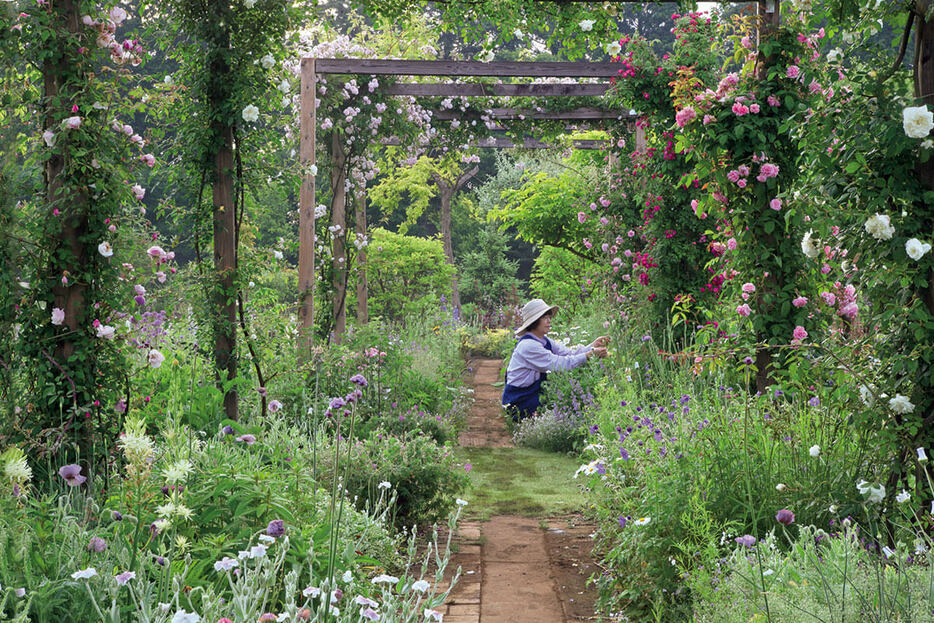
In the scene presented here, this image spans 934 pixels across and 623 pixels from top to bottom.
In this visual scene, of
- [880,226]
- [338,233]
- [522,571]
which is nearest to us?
[880,226]

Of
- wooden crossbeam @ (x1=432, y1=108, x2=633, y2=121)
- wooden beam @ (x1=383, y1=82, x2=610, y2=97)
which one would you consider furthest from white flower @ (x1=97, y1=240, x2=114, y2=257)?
wooden crossbeam @ (x1=432, y1=108, x2=633, y2=121)

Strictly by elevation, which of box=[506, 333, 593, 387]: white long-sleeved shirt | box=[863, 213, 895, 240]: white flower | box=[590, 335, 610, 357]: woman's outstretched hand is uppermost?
box=[863, 213, 895, 240]: white flower

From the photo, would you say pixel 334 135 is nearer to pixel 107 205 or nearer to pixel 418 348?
pixel 418 348

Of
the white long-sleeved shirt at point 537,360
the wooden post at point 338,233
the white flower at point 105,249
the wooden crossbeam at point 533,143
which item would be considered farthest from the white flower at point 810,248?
the wooden crossbeam at point 533,143

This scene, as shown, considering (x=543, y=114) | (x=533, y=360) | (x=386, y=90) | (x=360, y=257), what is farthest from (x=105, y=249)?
(x=543, y=114)

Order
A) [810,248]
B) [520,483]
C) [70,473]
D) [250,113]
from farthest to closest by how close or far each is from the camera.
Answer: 1. [520,483]
2. [250,113]
3. [810,248]
4. [70,473]

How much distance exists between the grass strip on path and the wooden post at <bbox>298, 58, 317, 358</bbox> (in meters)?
1.83

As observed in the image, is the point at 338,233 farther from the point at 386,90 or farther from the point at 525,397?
the point at 525,397

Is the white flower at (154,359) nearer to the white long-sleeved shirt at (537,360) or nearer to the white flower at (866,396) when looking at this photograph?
the white flower at (866,396)

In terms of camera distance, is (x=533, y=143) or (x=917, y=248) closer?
(x=917, y=248)

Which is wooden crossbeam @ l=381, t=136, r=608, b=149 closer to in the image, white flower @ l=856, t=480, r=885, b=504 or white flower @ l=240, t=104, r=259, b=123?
white flower @ l=240, t=104, r=259, b=123

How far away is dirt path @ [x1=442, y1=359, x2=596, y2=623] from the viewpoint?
306 cm

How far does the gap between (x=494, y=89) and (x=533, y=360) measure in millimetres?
3607

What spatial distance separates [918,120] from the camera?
2.64 metres
